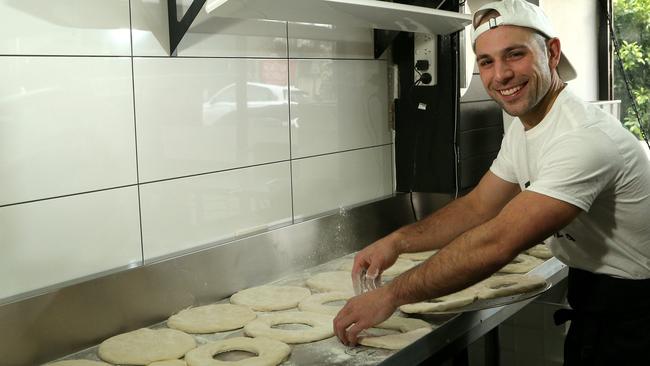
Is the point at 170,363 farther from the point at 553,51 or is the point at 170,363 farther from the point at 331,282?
the point at 553,51

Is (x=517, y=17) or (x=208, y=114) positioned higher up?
(x=517, y=17)

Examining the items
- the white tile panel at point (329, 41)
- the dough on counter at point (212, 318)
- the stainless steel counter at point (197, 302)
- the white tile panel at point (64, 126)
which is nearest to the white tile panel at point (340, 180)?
the stainless steel counter at point (197, 302)

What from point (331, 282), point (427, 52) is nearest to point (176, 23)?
point (331, 282)

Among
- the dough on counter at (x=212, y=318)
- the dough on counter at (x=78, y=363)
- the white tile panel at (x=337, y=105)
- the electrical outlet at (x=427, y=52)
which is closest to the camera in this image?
the dough on counter at (x=78, y=363)

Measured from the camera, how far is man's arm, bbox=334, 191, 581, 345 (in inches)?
62.8

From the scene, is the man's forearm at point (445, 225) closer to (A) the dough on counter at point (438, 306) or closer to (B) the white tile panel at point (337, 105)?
(A) the dough on counter at point (438, 306)

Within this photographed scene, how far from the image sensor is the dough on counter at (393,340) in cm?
172

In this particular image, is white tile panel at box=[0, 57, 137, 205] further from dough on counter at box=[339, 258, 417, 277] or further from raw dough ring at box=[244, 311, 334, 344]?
dough on counter at box=[339, 258, 417, 277]

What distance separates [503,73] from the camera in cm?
179

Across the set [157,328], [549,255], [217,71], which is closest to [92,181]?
[157,328]

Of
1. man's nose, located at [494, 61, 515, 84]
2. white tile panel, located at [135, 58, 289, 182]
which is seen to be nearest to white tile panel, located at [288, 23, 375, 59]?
white tile panel, located at [135, 58, 289, 182]

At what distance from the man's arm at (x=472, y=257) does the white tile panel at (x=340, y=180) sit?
3.57 feet

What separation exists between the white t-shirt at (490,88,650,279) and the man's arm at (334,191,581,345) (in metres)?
0.05

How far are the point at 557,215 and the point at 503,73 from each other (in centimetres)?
40
